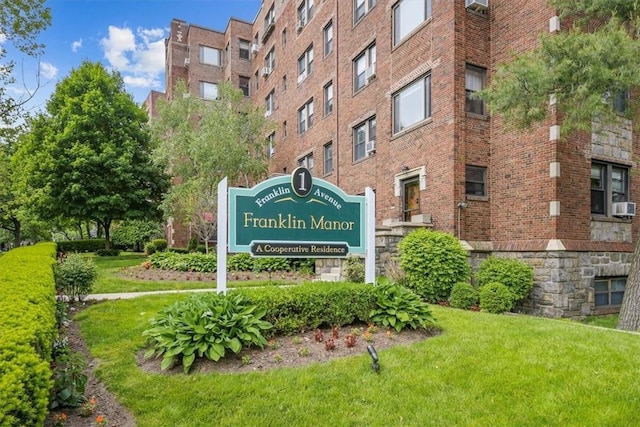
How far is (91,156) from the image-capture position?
70.3ft

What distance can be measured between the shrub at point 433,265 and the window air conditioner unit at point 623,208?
14.1 ft

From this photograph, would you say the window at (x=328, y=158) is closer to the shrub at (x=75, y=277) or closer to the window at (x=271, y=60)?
Result: the window at (x=271, y=60)

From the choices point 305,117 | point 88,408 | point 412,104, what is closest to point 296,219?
point 88,408

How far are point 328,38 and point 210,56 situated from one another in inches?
634

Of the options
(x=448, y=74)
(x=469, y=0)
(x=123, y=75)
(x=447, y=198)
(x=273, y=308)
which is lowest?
(x=273, y=308)

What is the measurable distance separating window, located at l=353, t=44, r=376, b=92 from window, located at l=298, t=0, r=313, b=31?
597 centimetres

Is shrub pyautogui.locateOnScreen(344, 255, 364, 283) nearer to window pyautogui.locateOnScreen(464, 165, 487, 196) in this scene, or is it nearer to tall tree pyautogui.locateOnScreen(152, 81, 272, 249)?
window pyautogui.locateOnScreen(464, 165, 487, 196)

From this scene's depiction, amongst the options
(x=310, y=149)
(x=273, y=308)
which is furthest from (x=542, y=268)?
(x=310, y=149)

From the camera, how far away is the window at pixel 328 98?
60.4ft

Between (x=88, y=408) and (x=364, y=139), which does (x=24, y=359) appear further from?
(x=364, y=139)

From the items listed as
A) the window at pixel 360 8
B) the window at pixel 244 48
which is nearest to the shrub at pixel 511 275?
the window at pixel 360 8

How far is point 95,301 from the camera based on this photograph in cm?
890

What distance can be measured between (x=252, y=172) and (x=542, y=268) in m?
13.8

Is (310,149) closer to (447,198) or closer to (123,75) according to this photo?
(447,198)
